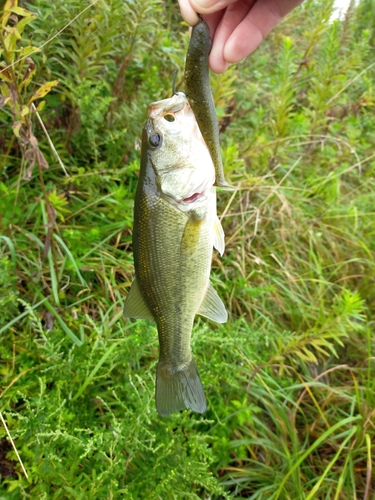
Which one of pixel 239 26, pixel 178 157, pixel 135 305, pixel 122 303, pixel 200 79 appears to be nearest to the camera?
pixel 200 79

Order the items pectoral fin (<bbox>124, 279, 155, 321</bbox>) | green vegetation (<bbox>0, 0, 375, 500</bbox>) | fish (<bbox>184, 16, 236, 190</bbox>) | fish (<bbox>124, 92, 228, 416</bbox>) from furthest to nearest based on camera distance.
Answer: green vegetation (<bbox>0, 0, 375, 500</bbox>) → pectoral fin (<bbox>124, 279, 155, 321</bbox>) → fish (<bbox>124, 92, 228, 416</bbox>) → fish (<bbox>184, 16, 236, 190</bbox>)

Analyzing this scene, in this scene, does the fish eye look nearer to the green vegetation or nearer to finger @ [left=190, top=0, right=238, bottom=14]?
finger @ [left=190, top=0, right=238, bottom=14]

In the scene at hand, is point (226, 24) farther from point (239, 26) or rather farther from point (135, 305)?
point (135, 305)

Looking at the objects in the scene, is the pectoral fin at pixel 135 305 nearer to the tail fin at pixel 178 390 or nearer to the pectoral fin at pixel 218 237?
the tail fin at pixel 178 390

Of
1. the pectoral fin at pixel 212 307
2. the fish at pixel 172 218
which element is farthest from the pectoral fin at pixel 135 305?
the pectoral fin at pixel 212 307

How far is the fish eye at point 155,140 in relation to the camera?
4.75ft

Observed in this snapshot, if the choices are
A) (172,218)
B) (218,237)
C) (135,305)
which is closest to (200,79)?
(172,218)

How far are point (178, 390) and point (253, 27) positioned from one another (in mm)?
1551

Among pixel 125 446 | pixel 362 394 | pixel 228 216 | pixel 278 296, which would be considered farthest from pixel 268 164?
pixel 125 446

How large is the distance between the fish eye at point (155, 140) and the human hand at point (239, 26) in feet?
1.48

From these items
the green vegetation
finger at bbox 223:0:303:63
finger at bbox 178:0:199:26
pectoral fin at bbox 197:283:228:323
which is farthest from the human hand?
pectoral fin at bbox 197:283:228:323

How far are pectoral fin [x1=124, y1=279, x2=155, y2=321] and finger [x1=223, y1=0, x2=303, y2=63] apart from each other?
101 centimetres

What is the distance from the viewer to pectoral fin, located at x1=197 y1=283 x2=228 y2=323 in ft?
5.49

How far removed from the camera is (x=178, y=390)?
1.66m
